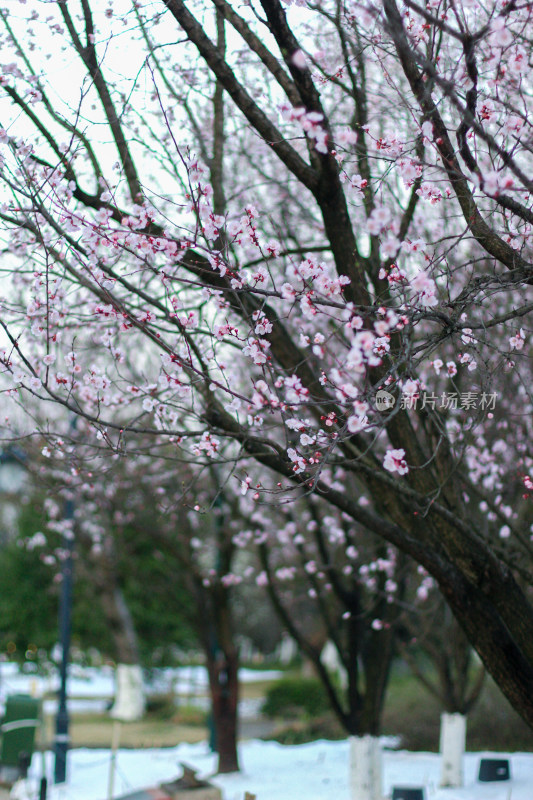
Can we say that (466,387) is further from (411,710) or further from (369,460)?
(411,710)

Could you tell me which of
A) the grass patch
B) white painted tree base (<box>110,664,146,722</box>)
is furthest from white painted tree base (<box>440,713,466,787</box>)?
white painted tree base (<box>110,664,146,722</box>)

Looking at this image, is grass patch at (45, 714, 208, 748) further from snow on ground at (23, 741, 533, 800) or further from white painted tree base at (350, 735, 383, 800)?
white painted tree base at (350, 735, 383, 800)

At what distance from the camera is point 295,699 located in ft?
56.1

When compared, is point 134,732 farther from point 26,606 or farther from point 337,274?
point 337,274

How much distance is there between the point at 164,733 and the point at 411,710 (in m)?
5.15

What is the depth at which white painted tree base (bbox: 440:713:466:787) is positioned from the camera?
28.6 feet

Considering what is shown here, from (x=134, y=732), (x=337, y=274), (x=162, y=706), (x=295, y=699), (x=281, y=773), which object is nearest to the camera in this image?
(x=337, y=274)

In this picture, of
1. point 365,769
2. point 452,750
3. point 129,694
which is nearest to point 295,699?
point 129,694

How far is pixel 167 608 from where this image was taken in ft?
63.7

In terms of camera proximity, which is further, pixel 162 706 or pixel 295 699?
pixel 162 706

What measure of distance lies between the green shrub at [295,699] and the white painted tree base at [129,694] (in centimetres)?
302

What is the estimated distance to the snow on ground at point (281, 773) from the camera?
856 centimetres

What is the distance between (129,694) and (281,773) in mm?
8433

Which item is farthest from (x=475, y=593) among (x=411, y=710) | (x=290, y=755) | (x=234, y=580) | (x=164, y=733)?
(x=164, y=733)
